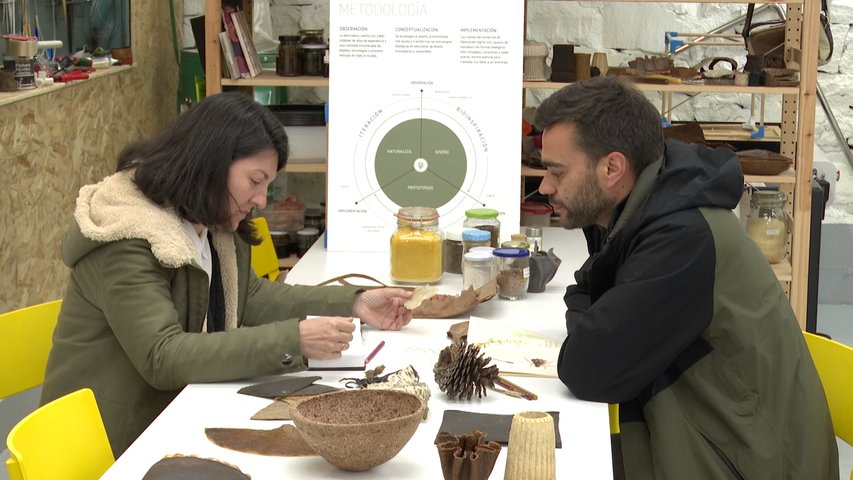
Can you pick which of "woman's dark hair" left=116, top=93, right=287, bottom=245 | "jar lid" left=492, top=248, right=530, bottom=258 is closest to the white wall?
"jar lid" left=492, top=248, right=530, bottom=258

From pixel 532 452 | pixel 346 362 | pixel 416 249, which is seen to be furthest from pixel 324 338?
pixel 416 249

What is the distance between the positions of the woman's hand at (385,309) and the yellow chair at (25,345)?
0.71 meters

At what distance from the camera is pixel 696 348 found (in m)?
2.11

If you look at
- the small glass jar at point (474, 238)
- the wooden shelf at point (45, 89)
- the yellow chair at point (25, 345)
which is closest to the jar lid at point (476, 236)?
the small glass jar at point (474, 238)

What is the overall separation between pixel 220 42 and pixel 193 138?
1765 millimetres

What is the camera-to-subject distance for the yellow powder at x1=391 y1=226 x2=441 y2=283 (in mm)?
3020

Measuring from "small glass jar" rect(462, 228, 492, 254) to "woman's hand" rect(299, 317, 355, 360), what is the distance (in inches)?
36.0

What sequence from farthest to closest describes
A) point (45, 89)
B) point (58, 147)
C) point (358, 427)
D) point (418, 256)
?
1. point (58, 147)
2. point (45, 89)
3. point (418, 256)
4. point (358, 427)

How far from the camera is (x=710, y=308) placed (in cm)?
208

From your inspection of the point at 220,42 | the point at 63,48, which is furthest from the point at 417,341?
the point at 63,48

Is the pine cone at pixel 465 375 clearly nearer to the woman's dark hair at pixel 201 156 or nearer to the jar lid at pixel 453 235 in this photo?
the woman's dark hair at pixel 201 156

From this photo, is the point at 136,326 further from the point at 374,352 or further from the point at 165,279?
the point at 374,352

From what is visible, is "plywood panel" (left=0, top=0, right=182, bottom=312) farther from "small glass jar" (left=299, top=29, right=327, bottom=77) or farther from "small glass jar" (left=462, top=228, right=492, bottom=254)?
"small glass jar" (left=462, top=228, right=492, bottom=254)

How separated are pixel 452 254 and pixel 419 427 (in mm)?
1296
